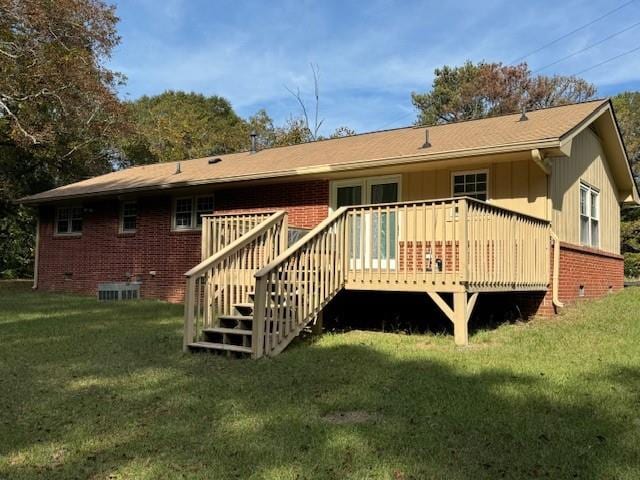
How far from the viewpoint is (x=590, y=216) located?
1278 cm

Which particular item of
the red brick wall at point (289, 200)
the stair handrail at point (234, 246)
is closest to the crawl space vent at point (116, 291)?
the red brick wall at point (289, 200)

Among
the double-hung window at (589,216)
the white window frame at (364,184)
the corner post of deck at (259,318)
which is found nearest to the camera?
the corner post of deck at (259,318)

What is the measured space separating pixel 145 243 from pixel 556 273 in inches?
402

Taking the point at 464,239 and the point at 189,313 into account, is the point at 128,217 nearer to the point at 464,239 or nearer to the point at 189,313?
the point at 189,313

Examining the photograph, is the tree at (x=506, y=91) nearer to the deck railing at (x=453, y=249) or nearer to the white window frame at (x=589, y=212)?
the white window frame at (x=589, y=212)

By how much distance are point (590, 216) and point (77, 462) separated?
11873 mm

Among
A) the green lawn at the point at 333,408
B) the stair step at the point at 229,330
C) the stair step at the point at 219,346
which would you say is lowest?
the green lawn at the point at 333,408

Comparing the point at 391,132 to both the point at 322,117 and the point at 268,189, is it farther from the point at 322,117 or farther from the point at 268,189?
the point at 322,117

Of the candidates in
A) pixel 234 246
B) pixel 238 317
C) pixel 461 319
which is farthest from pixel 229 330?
pixel 461 319

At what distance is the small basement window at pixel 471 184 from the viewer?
1045 cm

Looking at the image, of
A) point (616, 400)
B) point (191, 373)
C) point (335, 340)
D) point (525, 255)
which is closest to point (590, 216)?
point (525, 255)

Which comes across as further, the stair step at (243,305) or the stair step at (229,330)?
the stair step at (243,305)

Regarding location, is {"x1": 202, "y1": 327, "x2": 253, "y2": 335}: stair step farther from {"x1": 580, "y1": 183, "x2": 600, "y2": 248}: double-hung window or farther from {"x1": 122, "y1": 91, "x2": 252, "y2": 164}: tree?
{"x1": 122, "y1": 91, "x2": 252, "y2": 164}: tree

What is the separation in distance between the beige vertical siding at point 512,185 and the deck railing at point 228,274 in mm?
3523
